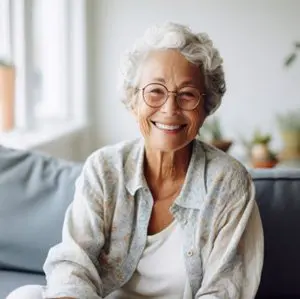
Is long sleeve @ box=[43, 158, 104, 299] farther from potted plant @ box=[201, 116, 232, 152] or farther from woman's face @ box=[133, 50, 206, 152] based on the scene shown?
potted plant @ box=[201, 116, 232, 152]

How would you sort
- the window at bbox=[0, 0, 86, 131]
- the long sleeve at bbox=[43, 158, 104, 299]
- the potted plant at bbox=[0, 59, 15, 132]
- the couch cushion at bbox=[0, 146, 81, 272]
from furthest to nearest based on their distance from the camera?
the window at bbox=[0, 0, 86, 131] < the potted plant at bbox=[0, 59, 15, 132] < the couch cushion at bbox=[0, 146, 81, 272] < the long sleeve at bbox=[43, 158, 104, 299]

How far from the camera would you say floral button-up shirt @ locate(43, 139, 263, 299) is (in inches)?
59.9

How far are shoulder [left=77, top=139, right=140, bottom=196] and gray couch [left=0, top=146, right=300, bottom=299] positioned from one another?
0.29 meters

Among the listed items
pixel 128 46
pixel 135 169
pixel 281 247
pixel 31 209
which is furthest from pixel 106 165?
pixel 128 46

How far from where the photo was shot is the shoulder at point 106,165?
1618 mm

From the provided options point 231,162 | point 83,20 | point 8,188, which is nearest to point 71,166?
point 8,188

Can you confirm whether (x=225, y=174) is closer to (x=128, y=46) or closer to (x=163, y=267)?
(x=163, y=267)

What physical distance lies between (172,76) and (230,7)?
261 cm

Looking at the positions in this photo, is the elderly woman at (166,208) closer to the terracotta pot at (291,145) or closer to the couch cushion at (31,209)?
the couch cushion at (31,209)

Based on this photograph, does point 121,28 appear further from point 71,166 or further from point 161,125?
point 161,125

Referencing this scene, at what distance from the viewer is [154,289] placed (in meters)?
1.60

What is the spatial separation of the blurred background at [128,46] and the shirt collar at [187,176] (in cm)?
216

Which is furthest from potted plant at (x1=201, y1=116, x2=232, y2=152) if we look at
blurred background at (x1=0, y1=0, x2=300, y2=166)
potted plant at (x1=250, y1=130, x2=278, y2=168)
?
blurred background at (x1=0, y1=0, x2=300, y2=166)

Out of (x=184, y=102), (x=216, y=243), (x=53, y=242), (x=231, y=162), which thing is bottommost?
(x=53, y=242)
